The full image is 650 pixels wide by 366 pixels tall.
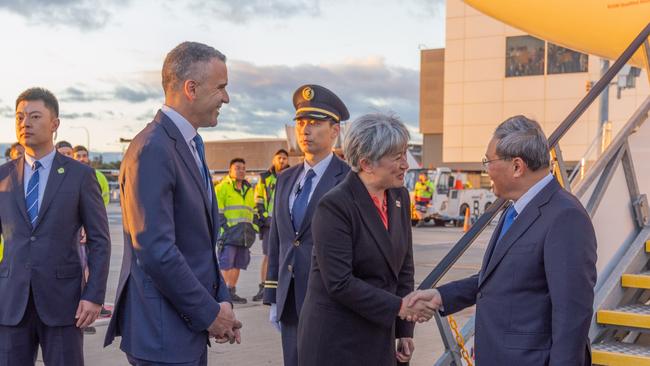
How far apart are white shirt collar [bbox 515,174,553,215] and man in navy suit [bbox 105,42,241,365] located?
4.03ft

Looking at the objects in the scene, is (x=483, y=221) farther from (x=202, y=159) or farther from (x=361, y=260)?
(x=202, y=159)

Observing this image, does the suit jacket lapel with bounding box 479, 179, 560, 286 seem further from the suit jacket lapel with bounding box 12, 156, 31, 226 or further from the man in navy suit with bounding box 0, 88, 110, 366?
→ the suit jacket lapel with bounding box 12, 156, 31, 226

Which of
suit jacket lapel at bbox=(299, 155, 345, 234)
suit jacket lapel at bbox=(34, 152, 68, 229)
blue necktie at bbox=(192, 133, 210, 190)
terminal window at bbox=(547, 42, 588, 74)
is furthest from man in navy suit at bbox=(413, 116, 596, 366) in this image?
terminal window at bbox=(547, 42, 588, 74)

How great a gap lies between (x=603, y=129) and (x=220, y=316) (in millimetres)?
4986

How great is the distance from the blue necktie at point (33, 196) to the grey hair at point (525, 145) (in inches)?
94.9

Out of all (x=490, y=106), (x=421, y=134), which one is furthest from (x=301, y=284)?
(x=421, y=134)

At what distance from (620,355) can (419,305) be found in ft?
6.63

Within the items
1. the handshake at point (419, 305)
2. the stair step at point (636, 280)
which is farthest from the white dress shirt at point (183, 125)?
the stair step at point (636, 280)

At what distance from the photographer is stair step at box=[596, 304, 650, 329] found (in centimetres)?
520

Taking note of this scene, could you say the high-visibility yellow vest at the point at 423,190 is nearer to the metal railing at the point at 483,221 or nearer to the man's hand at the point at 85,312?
the metal railing at the point at 483,221

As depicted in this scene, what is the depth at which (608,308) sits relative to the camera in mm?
5590

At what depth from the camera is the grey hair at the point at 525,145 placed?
317 centimetres

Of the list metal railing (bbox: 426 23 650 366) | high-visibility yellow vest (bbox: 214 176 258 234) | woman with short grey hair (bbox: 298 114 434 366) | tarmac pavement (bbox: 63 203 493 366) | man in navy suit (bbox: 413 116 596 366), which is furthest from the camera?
high-visibility yellow vest (bbox: 214 176 258 234)

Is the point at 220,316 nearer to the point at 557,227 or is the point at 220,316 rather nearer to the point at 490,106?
the point at 557,227
